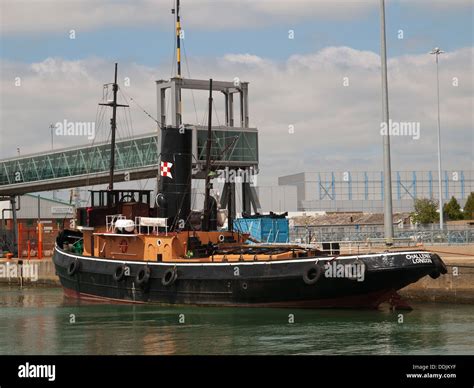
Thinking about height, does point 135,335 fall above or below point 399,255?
below

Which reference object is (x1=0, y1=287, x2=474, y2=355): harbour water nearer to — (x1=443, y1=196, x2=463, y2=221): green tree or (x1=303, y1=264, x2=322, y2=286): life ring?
(x1=303, y1=264, x2=322, y2=286): life ring

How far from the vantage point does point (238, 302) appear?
1286 inches

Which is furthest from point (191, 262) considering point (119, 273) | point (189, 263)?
point (119, 273)

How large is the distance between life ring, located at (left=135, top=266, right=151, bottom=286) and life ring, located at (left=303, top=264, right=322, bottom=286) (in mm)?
7354

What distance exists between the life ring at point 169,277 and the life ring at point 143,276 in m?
0.90

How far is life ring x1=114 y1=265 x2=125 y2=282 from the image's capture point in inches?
1431

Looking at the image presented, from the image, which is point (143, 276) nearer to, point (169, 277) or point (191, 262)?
point (169, 277)

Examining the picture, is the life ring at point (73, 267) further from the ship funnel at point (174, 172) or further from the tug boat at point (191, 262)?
the ship funnel at point (174, 172)

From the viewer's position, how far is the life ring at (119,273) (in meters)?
36.3
